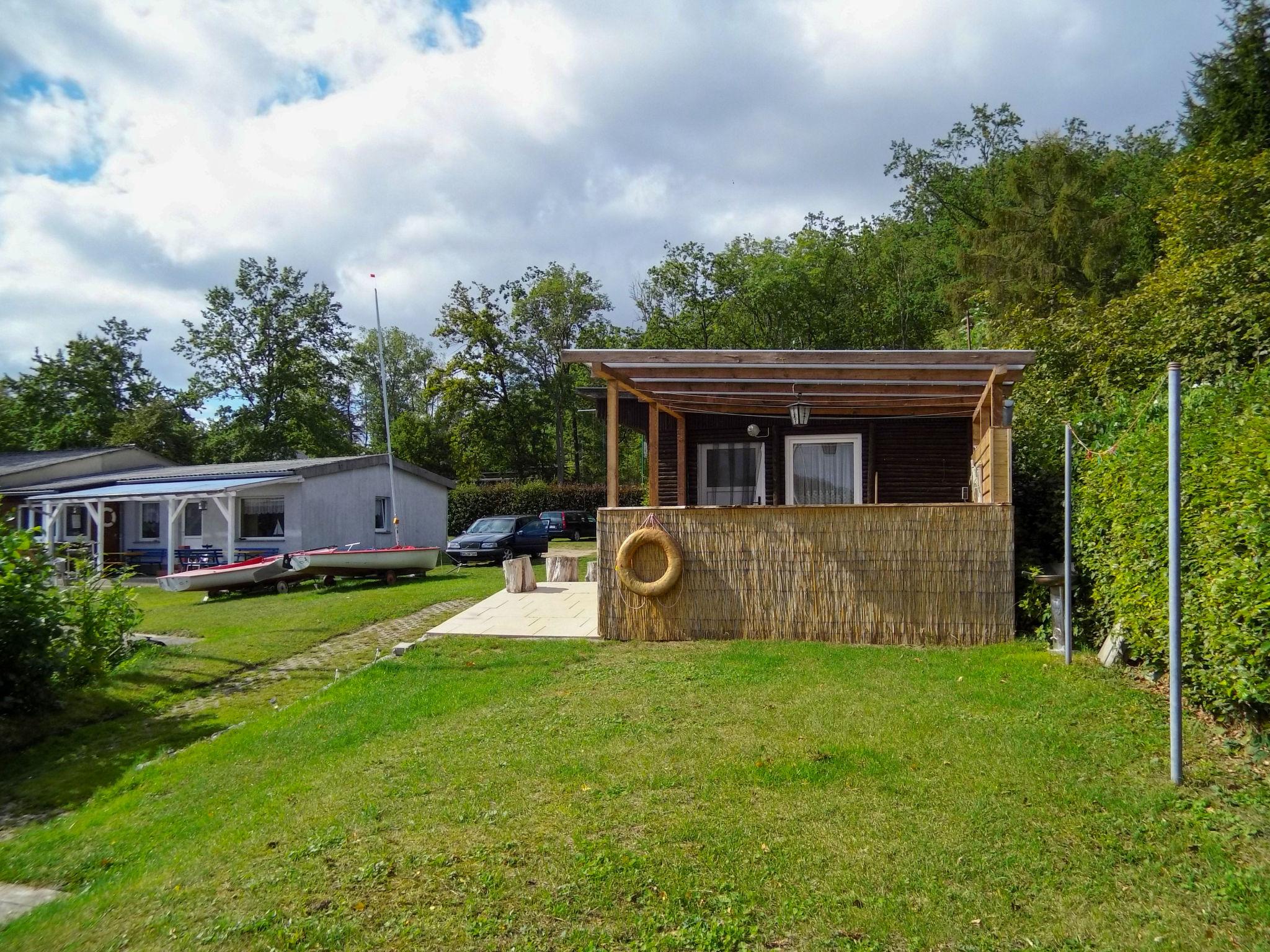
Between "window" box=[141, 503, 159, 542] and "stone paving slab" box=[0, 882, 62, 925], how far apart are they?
2288 centimetres

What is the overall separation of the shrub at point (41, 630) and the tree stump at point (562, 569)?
282 inches

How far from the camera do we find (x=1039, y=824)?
142 inches

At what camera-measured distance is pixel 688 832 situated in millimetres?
3699

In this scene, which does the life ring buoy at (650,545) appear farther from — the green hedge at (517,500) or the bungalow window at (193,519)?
the green hedge at (517,500)

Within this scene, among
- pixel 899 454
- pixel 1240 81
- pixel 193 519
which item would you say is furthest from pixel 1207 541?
pixel 193 519

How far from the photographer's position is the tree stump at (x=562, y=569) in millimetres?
14133

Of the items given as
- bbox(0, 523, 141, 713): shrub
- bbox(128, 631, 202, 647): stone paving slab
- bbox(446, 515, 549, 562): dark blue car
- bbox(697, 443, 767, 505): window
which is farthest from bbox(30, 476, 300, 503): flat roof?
bbox(0, 523, 141, 713): shrub

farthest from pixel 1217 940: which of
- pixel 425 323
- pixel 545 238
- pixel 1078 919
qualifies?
pixel 425 323

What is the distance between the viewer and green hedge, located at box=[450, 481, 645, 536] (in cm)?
3250

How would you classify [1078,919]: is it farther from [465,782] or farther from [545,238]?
[545,238]

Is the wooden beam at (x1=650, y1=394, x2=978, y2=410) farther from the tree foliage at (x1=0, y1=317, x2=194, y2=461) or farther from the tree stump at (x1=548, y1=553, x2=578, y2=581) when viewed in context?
the tree foliage at (x1=0, y1=317, x2=194, y2=461)

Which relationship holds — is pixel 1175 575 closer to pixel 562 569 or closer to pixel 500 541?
pixel 562 569

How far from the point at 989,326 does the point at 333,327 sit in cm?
3632

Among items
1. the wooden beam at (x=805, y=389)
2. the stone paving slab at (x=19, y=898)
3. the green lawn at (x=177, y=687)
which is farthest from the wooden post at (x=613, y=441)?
the stone paving slab at (x=19, y=898)
